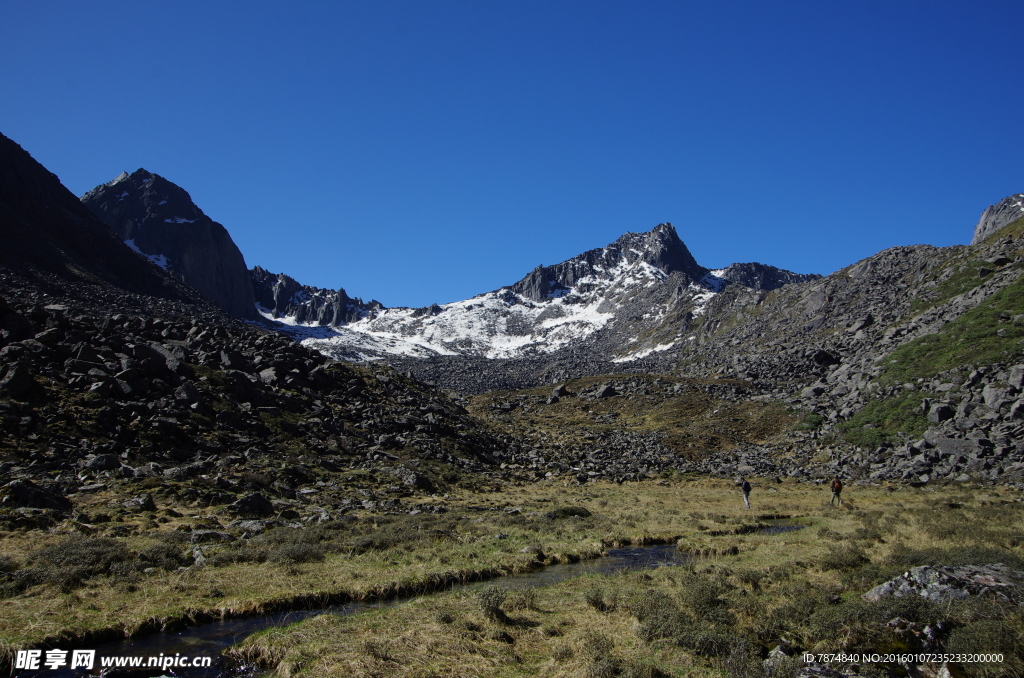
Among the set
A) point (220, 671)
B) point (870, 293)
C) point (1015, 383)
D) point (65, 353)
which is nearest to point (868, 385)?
point (1015, 383)

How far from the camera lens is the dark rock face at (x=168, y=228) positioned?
178000 mm

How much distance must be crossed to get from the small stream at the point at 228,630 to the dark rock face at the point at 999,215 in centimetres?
18870

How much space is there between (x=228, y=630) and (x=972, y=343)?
61.7 metres

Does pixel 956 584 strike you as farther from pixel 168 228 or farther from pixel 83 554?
pixel 168 228

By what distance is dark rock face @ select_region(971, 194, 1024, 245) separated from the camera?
153250mm

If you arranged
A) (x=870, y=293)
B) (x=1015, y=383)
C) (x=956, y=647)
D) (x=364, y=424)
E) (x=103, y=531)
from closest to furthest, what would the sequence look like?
(x=956, y=647)
(x=103, y=531)
(x=1015, y=383)
(x=364, y=424)
(x=870, y=293)

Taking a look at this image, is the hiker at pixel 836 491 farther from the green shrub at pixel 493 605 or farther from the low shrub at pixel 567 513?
the green shrub at pixel 493 605

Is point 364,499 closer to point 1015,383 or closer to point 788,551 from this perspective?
point 788,551

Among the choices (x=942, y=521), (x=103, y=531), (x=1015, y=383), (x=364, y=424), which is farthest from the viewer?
(x=364, y=424)

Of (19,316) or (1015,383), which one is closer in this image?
(19,316)

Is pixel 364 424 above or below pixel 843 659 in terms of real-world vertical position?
above

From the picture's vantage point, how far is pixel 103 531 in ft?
61.4

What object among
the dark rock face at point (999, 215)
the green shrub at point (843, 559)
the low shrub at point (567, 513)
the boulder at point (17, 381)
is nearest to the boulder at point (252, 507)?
the low shrub at point (567, 513)

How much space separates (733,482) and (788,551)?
1090 inches
